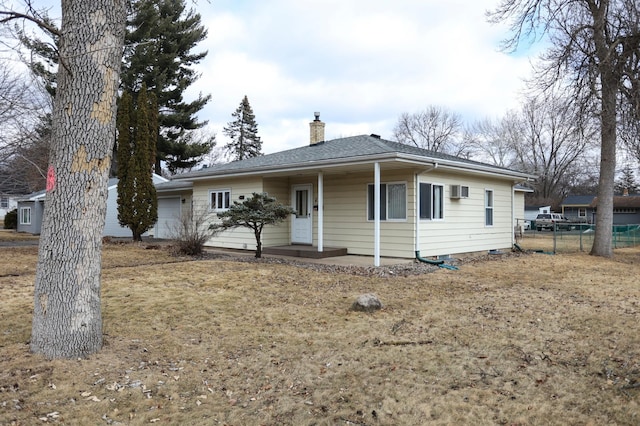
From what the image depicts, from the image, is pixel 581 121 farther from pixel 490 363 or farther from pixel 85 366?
pixel 85 366

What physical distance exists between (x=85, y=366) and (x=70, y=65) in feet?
8.87

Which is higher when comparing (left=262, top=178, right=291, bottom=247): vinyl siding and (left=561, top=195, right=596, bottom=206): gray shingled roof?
(left=561, top=195, right=596, bottom=206): gray shingled roof

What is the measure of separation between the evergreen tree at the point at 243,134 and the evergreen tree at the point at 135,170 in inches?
1186

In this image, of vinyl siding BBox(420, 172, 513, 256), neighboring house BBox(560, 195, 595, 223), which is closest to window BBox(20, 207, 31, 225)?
vinyl siding BBox(420, 172, 513, 256)

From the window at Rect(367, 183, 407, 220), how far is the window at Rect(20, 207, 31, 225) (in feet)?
79.1

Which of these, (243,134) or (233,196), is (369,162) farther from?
(243,134)

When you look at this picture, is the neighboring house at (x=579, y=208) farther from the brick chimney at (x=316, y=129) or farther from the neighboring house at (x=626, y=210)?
the brick chimney at (x=316, y=129)

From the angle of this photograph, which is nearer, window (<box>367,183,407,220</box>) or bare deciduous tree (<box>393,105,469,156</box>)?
window (<box>367,183,407,220</box>)

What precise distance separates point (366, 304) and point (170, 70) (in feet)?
84.9

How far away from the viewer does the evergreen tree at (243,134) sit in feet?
157

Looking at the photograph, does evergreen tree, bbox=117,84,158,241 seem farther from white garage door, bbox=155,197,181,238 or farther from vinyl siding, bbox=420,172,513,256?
vinyl siding, bbox=420,172,513,256

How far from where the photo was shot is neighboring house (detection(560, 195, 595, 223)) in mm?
43844

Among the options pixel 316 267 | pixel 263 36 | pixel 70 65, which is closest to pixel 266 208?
pixel 316 267

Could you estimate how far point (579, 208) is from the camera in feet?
150
